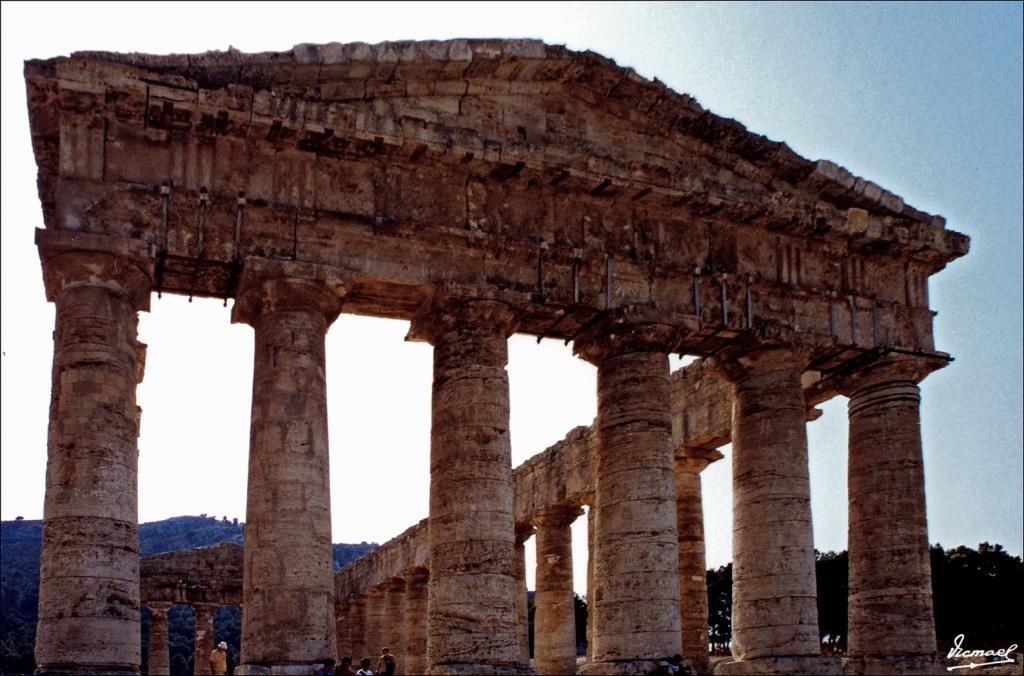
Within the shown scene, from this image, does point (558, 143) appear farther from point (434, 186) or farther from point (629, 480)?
point (629, 480)

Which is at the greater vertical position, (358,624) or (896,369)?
(896,369)

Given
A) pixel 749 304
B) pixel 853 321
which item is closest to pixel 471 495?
pixel 749 304

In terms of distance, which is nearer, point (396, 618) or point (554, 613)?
point (554, 613)

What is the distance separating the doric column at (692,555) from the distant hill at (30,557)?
→ 99.1ft

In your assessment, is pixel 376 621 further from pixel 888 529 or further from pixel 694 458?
pixel 888 529

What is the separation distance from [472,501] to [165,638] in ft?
85.1

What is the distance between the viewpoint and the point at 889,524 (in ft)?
74.3

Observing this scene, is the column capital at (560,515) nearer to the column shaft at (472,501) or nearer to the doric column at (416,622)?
the doric column at (416,622)

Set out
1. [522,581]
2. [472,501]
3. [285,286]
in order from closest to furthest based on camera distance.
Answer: [285,286]
[472,501]
[522,581]

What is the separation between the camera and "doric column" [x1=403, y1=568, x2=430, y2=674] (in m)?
38.2

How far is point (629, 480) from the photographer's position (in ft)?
68.4

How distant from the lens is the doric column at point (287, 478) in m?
17.7

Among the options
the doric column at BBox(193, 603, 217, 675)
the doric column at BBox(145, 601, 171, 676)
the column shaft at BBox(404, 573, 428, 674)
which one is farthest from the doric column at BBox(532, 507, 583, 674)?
the doric column at BBox(145, 601, 171, 676)

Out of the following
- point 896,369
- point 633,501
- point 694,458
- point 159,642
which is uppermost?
point 896,369
